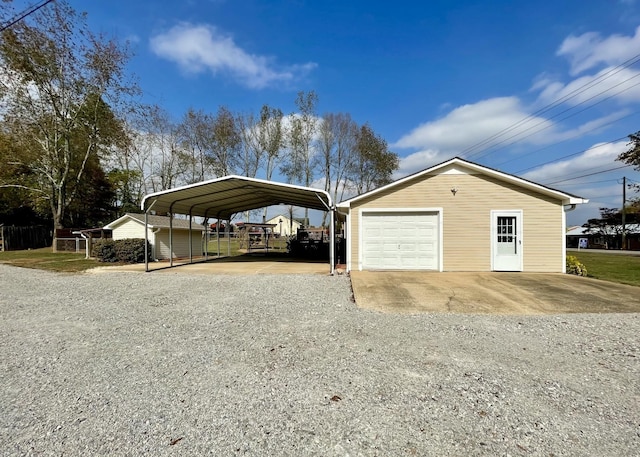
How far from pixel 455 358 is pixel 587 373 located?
122 cm

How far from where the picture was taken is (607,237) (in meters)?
40.7

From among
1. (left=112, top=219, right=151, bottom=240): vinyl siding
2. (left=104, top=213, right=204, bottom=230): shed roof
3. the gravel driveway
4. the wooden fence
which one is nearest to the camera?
the gravel driveway

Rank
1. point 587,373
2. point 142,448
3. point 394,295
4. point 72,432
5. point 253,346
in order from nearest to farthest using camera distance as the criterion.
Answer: point 142,448 < point 72,432 < point 587,373 < point 253,346 < point 394,295

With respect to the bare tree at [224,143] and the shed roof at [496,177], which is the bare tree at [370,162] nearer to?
the bare tree at [224,143]

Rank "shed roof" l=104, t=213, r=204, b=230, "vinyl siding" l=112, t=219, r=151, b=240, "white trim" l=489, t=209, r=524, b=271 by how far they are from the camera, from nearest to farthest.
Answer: "white trim" l=489, t=209, r=524, b=271, "shed roof" l=104, t=213, r=204, b=230, "vinyl siding" l=112, t=219, r=151, b=240

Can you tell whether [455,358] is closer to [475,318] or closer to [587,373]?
[587,373]

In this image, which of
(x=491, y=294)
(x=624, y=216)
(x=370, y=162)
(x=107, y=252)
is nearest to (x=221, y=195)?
(x=107, y=252)

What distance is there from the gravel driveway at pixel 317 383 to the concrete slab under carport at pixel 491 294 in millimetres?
543

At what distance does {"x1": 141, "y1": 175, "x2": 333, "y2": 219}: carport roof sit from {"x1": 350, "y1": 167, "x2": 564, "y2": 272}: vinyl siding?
8.05ft

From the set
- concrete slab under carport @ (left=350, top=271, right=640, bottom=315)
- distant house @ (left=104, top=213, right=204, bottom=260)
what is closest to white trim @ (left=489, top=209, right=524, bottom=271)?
concrete slab under carport @ (left=350, top=271, right=640, bottom=315)

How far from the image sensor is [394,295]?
23.8ft

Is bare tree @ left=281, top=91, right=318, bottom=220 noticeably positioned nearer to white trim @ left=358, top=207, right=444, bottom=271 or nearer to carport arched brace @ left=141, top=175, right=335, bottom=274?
carport arched brace @ left=141, top=175, right=335, bottom=274

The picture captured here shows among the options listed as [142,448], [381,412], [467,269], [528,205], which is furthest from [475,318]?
[528,205]

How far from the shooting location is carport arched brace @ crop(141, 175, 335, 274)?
11.0m
